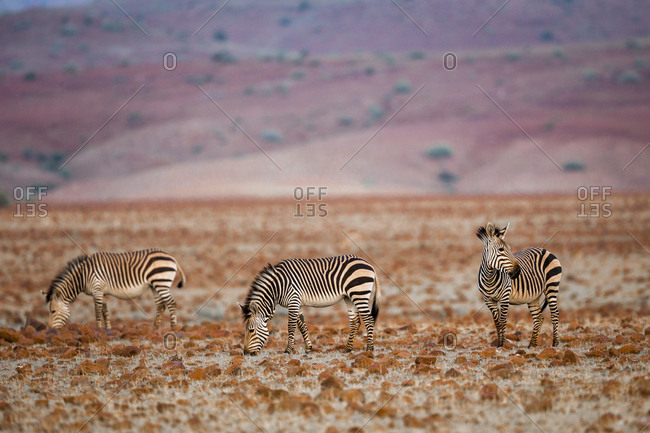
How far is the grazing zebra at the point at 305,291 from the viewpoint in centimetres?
1127

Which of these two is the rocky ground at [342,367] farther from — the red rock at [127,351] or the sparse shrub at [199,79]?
the sparse shrub at [199,79]

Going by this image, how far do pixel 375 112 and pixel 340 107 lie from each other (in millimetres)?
5129

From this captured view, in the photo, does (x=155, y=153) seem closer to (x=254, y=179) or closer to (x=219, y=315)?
(x=254, y=179)

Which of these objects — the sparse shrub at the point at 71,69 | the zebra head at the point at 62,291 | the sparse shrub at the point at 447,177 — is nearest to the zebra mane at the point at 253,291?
the zebra head at the point at 62,291

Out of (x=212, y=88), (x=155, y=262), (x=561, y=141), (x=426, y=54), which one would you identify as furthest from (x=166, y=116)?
(x=155, y=262)

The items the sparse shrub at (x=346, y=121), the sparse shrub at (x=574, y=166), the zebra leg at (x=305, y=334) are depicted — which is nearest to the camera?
the zebra leg at (x=305, y=334)

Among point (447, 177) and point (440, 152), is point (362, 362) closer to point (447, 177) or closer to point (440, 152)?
point (447, 177)

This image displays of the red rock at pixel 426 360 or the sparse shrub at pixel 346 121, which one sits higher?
the sparse shrub at pixel 346 121

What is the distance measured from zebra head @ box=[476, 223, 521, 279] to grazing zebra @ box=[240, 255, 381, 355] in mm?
1675

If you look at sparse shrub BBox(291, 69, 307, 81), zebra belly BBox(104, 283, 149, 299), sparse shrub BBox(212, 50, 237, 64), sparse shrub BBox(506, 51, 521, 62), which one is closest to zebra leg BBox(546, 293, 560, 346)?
zebra belly BBox(104, 283, 149, 299)

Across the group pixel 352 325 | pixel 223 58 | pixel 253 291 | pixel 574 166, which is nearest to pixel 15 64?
pixel 223 58

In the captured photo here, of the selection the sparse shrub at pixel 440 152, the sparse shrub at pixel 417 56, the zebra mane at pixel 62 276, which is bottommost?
the zebra mane at pixel 62 276

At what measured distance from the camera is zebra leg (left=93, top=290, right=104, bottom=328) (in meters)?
14.1

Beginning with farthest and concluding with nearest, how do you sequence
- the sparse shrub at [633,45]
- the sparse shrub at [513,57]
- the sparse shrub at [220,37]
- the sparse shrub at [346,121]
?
the sparse shrub at [220,37] → the sparse shrub at [513,57] → the sparse shrub at [633,45] → the sparse shrub at [346,121]
